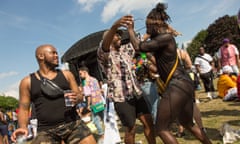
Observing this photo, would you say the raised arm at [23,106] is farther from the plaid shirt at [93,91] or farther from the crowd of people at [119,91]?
the plaid shirt at [93,91]

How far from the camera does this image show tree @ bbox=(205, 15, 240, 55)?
53.1 m

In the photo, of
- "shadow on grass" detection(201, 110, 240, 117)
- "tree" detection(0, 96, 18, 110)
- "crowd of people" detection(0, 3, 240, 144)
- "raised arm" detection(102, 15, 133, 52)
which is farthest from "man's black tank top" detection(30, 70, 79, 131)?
"tree" detection(0, 96, 18, 110)

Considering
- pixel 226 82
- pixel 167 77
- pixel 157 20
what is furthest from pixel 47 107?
pixel 226 82

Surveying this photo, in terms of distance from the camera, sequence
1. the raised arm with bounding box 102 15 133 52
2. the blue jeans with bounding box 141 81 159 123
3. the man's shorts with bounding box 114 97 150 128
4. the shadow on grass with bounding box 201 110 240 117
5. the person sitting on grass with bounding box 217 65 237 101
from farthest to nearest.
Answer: the person sitting on grass with bounding box 217 65 237 101
the shadow on grass with bounding box 201 110 240 117
the blue jeans with bounding box 141 81 159 123
the man's shorts with bounding box 114 97 150 128
the raised arm with bounding box 102 15 133 52

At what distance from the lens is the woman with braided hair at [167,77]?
10.8 ft

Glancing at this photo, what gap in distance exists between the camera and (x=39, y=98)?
10.6 ft

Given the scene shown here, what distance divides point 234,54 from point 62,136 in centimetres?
714

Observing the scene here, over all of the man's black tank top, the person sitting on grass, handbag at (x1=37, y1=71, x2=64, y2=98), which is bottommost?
the person sitting on grass

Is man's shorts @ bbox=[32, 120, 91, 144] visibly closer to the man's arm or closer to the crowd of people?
the crowd of people

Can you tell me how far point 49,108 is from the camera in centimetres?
320

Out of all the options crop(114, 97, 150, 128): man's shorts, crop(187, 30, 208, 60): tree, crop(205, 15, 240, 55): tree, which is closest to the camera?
crop(114, 97, 150, 128): man's shorts

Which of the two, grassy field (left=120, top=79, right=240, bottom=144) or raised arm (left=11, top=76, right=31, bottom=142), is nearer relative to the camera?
raised arm (left=11, top=76, right=31, bottom=142)

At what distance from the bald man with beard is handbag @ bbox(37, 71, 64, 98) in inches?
1.0

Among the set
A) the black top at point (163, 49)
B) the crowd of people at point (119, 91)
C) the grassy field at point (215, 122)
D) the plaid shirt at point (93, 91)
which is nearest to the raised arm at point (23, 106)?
the crowd of people at point (119, 91)
